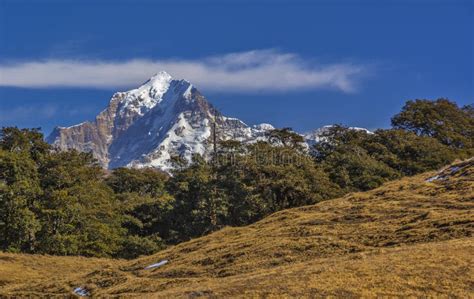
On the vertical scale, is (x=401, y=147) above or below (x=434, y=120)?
below

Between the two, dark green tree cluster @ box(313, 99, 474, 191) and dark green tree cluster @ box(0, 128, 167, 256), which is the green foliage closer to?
dark green tree cluster @ box(313, 99, 474, 191)

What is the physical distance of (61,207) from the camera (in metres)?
61.9

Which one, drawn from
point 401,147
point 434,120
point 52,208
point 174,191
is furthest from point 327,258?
point 434,120

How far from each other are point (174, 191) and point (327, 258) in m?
51.1

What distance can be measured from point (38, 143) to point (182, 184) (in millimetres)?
21950

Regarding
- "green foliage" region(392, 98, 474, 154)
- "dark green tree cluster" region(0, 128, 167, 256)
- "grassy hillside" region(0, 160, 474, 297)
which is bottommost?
"grassy hillside" region(0, 160, 474, 297)

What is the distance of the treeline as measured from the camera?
197 feet

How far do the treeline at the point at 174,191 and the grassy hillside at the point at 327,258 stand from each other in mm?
9837

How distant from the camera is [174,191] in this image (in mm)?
75938

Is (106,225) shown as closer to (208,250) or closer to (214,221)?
(214,221)

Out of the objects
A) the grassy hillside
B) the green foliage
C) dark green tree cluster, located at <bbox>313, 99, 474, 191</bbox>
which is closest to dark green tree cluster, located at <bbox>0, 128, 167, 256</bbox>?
the grassy hillside

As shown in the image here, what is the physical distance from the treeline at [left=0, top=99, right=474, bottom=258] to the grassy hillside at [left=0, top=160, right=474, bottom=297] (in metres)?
9.84

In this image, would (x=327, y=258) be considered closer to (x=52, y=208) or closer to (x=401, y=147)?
(x=52, y=208)

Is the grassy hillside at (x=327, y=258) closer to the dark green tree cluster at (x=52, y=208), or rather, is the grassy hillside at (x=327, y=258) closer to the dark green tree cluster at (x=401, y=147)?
the dark green tree cluster at (x=52, y=208)
